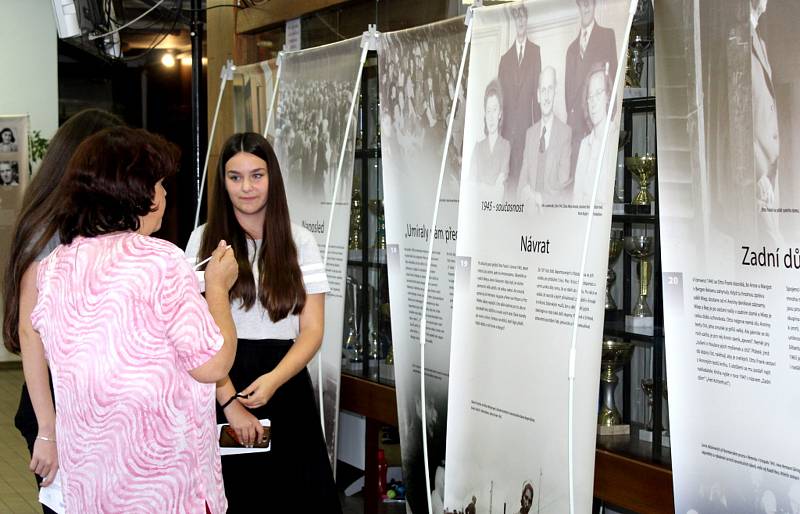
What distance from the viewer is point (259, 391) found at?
2797 mm

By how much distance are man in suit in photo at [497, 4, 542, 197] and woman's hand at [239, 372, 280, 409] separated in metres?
0.84

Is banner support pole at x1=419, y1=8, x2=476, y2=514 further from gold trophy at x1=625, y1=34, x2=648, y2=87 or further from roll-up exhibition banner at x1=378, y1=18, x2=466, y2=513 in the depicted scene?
gold trophy at x1=625, y1=34, x2=648, y2=87

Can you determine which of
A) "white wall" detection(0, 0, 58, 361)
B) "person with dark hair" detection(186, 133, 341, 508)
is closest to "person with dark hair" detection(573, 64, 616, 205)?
"person with dark hair" detection(186, 133, 341, 508)

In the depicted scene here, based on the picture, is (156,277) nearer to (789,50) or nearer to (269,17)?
(789,50)

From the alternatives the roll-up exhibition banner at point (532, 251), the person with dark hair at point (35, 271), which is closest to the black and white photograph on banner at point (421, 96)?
the roll-up exhibition banner at point (532, 251)

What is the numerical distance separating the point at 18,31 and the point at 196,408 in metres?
7.69

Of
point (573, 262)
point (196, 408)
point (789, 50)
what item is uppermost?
point (789, 50)

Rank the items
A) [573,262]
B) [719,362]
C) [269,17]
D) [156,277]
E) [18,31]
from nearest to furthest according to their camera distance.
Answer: [156,277] → [719,362] → [573,262] → [269,17] → [18,31]

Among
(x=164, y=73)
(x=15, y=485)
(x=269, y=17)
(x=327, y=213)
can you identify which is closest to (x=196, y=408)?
(x=327, y=213)

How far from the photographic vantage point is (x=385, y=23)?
389 centimetres

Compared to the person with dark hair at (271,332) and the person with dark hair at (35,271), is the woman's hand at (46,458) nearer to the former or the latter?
the person with dark hair at (35,271)

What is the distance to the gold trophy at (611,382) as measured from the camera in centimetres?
298

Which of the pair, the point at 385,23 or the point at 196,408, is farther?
the point at 385,23

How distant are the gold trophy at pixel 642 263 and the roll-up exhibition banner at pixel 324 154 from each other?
46.6 inches
